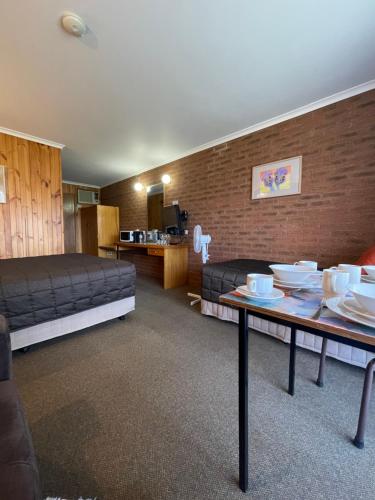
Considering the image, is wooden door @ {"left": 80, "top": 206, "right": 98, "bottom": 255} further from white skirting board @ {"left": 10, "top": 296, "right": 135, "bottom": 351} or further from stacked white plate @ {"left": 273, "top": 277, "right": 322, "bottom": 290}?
stacked white plate @ {"left": 273, "top": 277, "right": 322, "bottom": 290}

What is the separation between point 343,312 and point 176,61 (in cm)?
238

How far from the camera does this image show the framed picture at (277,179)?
2.78 metres

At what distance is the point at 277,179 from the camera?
9.67 feet

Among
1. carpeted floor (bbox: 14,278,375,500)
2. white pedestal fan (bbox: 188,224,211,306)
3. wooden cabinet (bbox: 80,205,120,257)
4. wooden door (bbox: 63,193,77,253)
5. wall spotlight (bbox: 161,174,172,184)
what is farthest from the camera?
wooden door (bbox: 63,193,77,253)

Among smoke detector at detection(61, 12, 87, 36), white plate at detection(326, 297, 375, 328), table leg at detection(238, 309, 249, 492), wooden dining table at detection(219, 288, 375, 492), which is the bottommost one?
table leg at detection(238, 309, 249, 492)

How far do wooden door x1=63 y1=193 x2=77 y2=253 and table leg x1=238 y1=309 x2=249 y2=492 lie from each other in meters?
6.76

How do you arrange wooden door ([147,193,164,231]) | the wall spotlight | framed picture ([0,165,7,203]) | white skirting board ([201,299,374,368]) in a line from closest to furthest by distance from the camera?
white skirting board ([201,299,374,368])
framed picture ([0,165,7,203])
the wall spotlight
wooden door ([147,193,164,231])

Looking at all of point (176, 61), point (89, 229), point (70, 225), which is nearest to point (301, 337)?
point (176, 61)

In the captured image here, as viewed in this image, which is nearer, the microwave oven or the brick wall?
the brick wall

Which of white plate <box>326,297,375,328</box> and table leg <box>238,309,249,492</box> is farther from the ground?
white plate <box>326,297,375,328</box>

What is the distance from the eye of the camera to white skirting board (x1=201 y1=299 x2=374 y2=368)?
1696mm

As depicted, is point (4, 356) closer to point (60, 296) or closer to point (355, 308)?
point (60, 296)

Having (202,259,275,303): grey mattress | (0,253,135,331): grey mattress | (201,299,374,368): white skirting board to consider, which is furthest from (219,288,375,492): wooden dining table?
(0,253,135,331): grey mattress

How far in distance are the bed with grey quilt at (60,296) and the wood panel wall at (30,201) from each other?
173 cm
